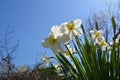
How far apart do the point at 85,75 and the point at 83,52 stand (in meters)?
0.19

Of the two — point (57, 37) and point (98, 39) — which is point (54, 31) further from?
point (98, 39)

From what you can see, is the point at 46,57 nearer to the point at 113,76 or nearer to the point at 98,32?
the point at 98,32

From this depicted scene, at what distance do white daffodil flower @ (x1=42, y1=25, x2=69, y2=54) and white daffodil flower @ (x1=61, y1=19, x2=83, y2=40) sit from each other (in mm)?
84

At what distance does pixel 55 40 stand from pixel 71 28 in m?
0.25

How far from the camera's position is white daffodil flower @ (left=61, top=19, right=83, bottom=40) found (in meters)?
2.16

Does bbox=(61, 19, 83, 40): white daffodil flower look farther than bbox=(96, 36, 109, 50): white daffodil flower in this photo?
No

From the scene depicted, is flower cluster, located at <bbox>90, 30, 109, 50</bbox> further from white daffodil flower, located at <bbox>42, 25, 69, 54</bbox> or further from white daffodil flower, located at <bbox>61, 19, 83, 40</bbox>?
white daffodil flower, located at <bbox>42, 25, 69, 54</bbox>

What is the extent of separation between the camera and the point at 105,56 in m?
2.45

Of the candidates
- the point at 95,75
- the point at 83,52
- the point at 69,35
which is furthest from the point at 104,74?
the point at 69,35

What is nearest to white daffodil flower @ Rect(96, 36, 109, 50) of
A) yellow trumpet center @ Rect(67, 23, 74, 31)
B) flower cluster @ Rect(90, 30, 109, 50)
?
flower cluster @ Rect(90, 30, 109, 50)

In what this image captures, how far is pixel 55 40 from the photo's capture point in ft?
6.73

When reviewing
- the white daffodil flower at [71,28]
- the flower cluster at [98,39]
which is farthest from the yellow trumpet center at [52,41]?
the flower cluster at [98,39]

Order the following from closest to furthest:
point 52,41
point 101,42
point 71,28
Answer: point 52,41
point 71,28
point 101,42

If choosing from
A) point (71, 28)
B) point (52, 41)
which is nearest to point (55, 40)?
point (52, 41)
